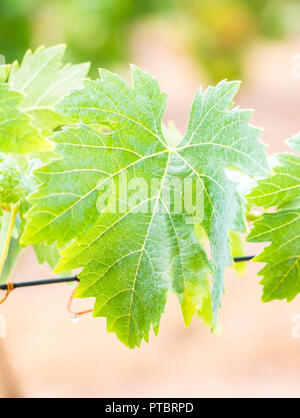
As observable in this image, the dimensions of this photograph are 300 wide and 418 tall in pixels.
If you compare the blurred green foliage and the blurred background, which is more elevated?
the blurred green foliage

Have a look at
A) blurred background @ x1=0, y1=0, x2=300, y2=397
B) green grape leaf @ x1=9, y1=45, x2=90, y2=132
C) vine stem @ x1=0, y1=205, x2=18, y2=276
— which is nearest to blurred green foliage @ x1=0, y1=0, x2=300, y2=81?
blurred background @ x1=0, y1=0, x2=300, y2=397

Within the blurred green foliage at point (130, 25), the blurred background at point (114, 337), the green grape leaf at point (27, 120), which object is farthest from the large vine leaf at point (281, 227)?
the blurred green foliage at point (130, 25)

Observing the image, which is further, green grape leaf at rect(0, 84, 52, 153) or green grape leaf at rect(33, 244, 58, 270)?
green grape leaf at rect(33, 244, 58, 270)

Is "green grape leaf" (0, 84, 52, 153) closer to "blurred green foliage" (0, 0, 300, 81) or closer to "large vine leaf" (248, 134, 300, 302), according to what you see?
"large vine leaf" (248, 134, 300, 302)

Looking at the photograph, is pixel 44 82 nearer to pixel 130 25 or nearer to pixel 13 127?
pixel 13 127

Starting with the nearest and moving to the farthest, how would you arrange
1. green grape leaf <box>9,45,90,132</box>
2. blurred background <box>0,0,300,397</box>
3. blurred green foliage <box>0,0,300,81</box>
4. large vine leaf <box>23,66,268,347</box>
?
large vine leaf <box>23,66,268,347</box>
green grape leaf <box>9,45,90,132</box>
blurred background <box>0,0,300,397</box>
blurred green foliage <box>0,0,300,81</box>

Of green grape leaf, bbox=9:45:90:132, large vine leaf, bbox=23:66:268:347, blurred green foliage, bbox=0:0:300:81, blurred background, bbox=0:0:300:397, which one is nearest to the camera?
large vine leaf, bbox=23:66:268:347
